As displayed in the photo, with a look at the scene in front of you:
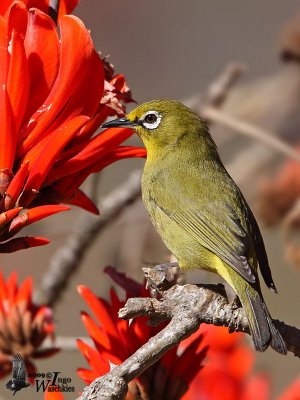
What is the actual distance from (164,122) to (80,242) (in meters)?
0.40

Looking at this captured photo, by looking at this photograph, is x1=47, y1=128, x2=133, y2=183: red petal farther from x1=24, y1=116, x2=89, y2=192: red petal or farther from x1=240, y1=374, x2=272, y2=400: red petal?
x1=240, y1=374, x2=272, y2=400: red petal

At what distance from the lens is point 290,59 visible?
2744mm

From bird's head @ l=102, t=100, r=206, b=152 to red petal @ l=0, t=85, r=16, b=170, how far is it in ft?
2.59

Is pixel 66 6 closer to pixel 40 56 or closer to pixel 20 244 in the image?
pixel 40 56

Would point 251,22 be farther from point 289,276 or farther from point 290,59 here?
point 290,59

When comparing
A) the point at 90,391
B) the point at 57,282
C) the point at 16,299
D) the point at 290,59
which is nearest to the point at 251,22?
the point at 290,59

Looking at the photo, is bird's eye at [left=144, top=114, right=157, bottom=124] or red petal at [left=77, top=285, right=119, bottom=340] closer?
red petal at [left=77, top=285, right=119, bottom=340]

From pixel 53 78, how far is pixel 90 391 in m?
0.53

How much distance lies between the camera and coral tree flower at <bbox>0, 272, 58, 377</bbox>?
5.98ft

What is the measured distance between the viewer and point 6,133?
142 centimetres

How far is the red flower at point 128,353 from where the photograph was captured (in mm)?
1554

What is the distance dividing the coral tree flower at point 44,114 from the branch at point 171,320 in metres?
0.20

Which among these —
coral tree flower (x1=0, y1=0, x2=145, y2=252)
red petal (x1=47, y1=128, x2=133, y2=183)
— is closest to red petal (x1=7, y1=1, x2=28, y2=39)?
coral tree flower (x1=0, y1=0, x2=145, y2=252)

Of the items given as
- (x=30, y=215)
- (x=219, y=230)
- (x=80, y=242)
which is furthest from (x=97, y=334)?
(x=80, y=242)
